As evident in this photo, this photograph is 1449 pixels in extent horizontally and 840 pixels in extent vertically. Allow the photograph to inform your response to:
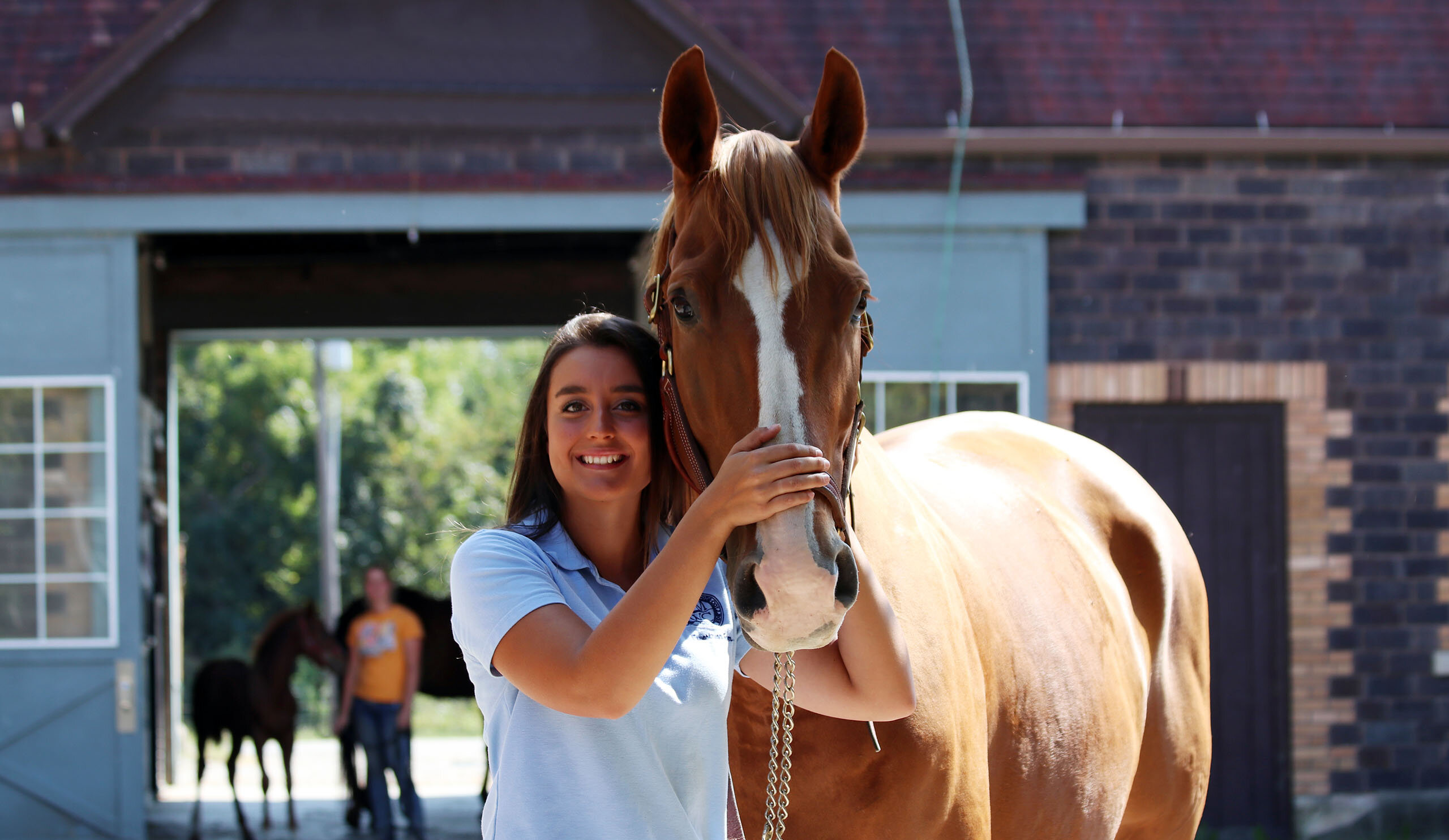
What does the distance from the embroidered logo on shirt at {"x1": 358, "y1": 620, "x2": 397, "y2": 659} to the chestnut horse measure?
6.09 meters

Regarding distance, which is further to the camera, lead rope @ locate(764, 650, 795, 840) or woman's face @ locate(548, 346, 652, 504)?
lead rope @ locate(764, 650, 795, 840)

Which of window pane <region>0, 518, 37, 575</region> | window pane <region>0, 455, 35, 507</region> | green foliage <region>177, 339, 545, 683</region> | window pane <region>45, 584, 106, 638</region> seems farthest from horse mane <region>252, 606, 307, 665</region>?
green foliage <region>177, 339, 545, 683</region>

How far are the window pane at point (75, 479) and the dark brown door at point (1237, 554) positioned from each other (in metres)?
5.84

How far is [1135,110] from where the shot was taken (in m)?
7.60

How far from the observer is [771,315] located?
5.77 ft

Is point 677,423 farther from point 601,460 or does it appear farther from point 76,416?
point 76,416

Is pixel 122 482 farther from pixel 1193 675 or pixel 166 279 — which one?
pixel 1193 675

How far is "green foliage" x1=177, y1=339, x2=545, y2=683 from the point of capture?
81.3 feet

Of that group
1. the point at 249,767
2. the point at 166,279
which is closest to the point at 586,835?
the point at 166,279

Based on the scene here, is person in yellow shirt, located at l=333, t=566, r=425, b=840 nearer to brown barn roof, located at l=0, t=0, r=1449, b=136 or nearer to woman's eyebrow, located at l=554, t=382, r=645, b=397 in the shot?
brown barn roof, located at l=0, t=0, r=1449, b=136

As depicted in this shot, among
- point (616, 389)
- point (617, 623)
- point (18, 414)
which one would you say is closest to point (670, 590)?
point (617, 623)

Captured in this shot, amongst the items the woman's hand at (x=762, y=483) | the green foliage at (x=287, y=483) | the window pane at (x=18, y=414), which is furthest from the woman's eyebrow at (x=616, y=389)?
the green foliage at (x=287, y=483)

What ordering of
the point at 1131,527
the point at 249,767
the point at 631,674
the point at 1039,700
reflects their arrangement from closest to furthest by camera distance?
the point at 631,674
the point at 1039,700
the point at 1131,527
the point at 249,767

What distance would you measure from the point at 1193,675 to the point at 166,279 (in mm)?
8978
